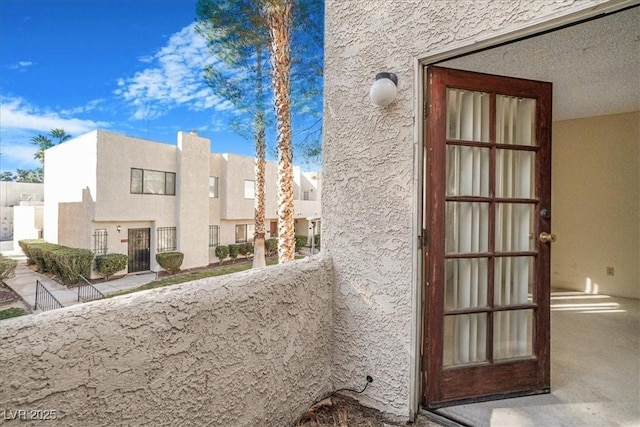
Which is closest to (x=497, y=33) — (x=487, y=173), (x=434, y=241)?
(x=487, y=173)

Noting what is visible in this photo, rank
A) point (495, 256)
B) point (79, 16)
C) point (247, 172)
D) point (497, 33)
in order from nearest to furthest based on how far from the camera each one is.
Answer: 1. point (497, 33)
2. point (495, 256)
3. point (79, 16)
4. point (247, 172)

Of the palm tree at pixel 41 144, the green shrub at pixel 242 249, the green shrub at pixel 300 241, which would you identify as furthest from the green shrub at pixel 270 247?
the palm tree at pixel 41 144

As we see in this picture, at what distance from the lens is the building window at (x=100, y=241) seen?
51.7 ft

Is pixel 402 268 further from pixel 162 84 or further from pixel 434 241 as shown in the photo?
pixel 162 84

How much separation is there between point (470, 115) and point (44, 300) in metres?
17.0

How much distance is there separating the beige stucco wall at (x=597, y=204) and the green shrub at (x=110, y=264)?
17803 millimetres

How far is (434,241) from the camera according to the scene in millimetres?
2566

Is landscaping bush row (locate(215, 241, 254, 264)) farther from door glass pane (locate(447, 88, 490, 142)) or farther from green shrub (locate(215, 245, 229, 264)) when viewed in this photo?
door glass pane (locate(447, 88, 490, 142))

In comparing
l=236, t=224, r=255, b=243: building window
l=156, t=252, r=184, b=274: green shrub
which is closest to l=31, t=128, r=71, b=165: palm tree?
l=156, t=252, r=184, b=274: green shrub

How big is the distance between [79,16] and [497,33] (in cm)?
2612

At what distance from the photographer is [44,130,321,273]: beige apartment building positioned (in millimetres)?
15656

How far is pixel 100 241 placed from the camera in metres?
16.0

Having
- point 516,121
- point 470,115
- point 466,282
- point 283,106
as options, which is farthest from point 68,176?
point 516,121

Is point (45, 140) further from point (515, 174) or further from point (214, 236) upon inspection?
point (515, 174)
